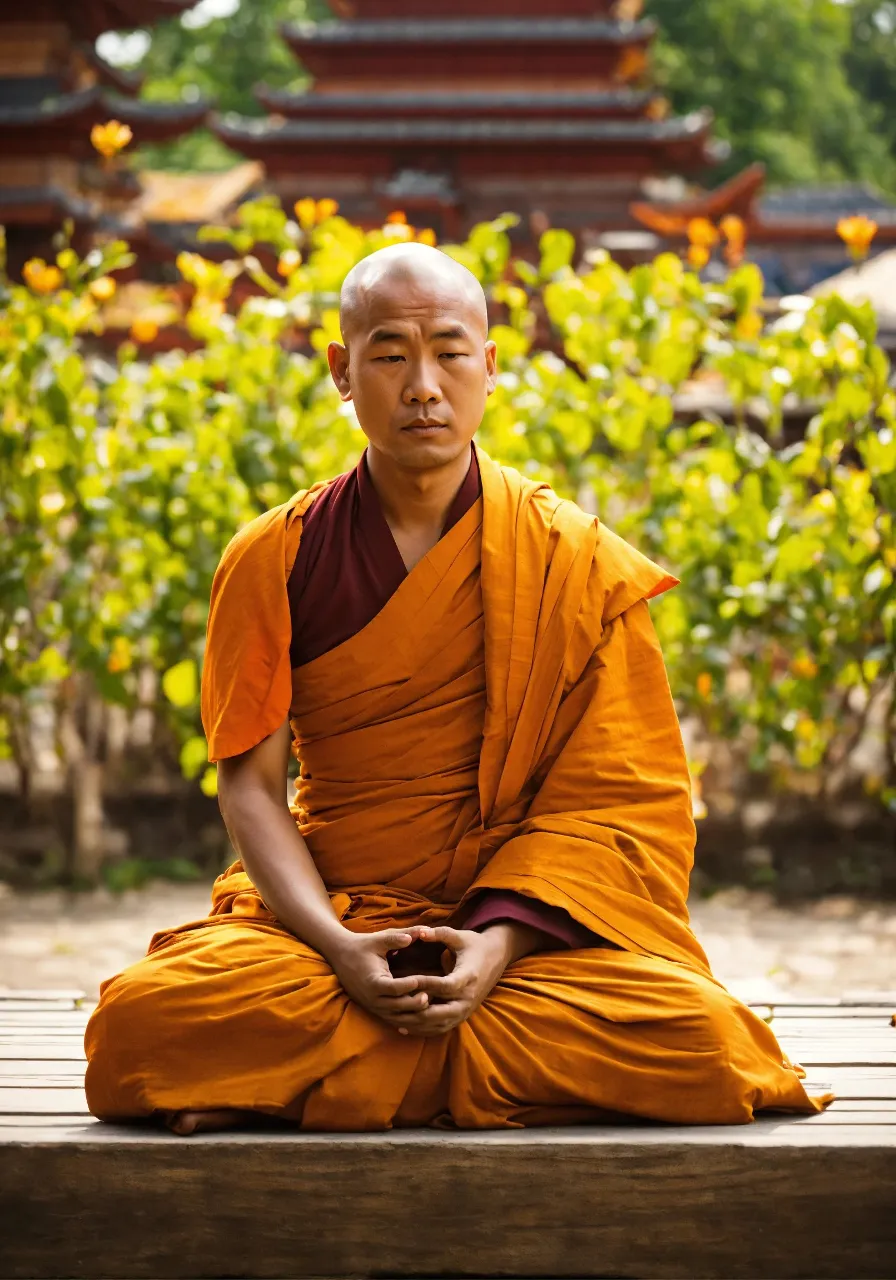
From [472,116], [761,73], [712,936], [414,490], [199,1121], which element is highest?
[761,73]

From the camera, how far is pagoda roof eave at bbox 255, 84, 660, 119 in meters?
16.8

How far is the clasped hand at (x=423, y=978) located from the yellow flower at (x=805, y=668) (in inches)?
120

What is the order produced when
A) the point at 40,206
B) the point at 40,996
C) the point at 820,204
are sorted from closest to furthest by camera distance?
1. the point at 40,996
2. the point at 40,206
3. the point at 820,204

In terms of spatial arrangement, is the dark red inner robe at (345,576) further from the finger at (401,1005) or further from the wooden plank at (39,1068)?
the wooden plank at (39,1068)

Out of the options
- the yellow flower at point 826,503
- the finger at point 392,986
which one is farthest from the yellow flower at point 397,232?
the finger at point 392,986

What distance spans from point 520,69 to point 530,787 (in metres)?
15.9

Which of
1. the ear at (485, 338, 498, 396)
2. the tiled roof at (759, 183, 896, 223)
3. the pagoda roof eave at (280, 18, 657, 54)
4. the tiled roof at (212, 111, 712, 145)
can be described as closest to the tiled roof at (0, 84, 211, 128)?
the tiled roof at (212, 111, 712, 145)

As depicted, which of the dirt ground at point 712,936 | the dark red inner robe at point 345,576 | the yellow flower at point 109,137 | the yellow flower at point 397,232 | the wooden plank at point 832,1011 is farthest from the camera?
the yellow flower at point 109,137

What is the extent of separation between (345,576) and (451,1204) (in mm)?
953

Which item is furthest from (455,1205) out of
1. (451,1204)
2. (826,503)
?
(826,503)

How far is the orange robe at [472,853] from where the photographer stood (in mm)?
2498

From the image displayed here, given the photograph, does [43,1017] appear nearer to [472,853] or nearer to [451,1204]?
[472,853]

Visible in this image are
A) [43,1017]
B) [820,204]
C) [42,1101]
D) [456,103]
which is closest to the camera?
[42,1101]

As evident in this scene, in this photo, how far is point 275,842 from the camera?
2.70 meters
